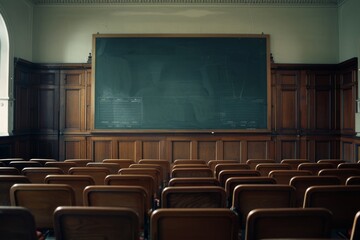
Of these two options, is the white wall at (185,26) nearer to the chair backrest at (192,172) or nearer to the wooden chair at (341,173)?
the wooden chair at (341,173)

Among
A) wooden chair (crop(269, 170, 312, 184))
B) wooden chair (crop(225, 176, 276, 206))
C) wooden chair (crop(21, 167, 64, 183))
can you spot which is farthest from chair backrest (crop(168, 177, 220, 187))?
wooden chair (crop(21, 167, 64, 183))

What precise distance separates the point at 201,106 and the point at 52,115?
12.5 feet

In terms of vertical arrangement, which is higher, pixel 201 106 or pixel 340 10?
pixel 340 10

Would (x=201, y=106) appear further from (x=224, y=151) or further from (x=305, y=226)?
(x=305, y=226)

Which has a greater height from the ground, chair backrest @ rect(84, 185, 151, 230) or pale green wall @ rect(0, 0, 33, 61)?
pale green wall @ rect(0, 0, 33, 61)

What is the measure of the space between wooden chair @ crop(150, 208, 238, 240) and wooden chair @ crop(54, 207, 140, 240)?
0.11 metres

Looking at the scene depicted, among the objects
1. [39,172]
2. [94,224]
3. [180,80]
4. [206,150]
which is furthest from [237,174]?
[180,80]

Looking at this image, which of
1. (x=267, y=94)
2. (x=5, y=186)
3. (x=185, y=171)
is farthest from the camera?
(x=267, y=94)

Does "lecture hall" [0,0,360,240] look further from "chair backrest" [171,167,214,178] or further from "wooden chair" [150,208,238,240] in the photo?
"wooden chair" [150,208,238,240]

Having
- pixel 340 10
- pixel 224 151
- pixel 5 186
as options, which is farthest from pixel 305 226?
pixel 340 10

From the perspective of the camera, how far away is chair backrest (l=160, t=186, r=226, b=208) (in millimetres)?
2372

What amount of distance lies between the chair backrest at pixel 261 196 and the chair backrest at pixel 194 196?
0.61 feet

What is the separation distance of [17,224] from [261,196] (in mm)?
1669

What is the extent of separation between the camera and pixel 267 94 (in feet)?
26.5
